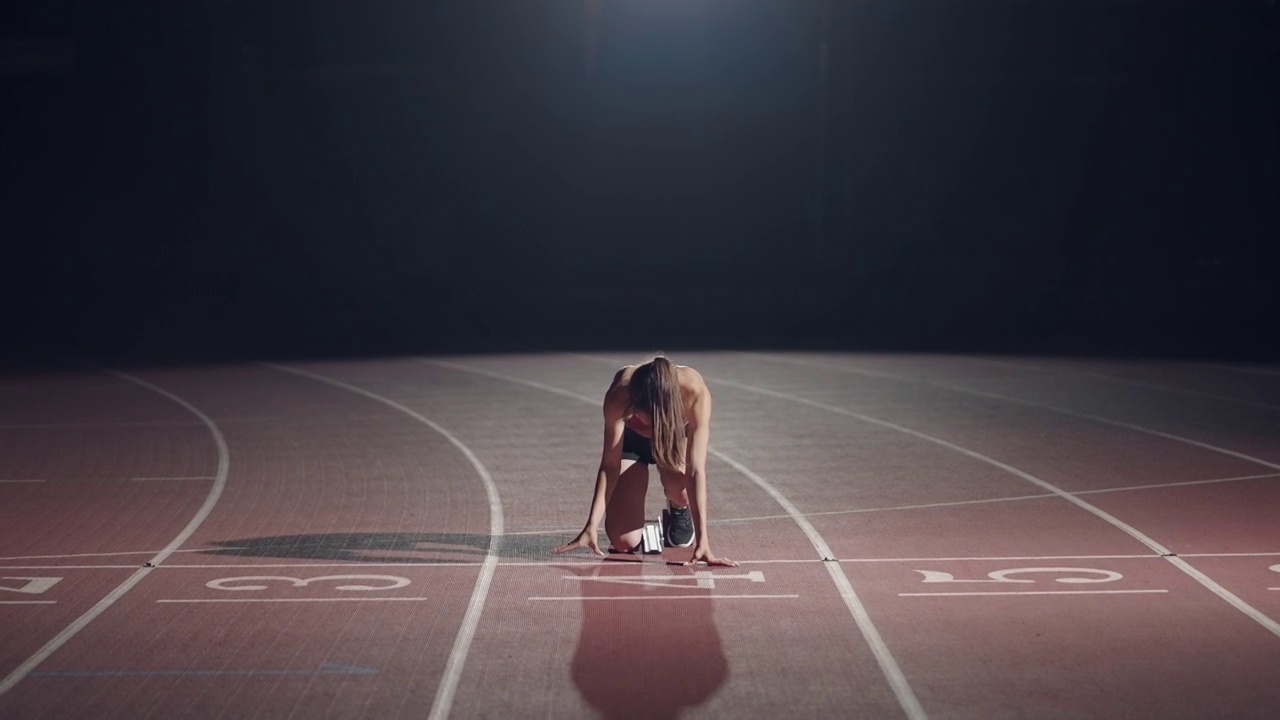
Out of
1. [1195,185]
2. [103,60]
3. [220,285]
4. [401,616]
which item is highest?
[103,60]

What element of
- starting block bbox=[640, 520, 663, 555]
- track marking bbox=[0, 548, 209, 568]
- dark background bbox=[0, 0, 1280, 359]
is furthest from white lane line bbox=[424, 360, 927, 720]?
dark background bbox=[0, 0, 1280, 359]

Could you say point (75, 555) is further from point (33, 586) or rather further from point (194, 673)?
point (194, 673)

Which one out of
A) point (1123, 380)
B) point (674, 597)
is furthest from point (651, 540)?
point (1123, 380)

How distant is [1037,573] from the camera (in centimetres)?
755

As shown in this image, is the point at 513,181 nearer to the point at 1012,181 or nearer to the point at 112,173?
the point at 112,173

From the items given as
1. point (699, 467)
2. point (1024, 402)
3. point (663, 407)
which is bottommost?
point (1024, 402)

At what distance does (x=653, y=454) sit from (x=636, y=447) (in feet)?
0.95

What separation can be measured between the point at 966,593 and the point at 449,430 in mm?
7332

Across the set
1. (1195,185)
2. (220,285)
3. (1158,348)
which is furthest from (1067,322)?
(220,285)

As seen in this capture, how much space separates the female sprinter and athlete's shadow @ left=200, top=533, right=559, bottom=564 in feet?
1.60

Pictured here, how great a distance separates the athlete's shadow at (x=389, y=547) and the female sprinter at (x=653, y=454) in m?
0.49

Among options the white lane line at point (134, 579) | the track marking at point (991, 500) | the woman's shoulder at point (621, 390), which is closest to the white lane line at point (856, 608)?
the track marking at point (991, 500)

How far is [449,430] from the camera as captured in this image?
44.1 ft

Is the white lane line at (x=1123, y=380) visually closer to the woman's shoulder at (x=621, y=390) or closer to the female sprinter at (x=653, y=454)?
the female sprinter at (x=653, y=454)
